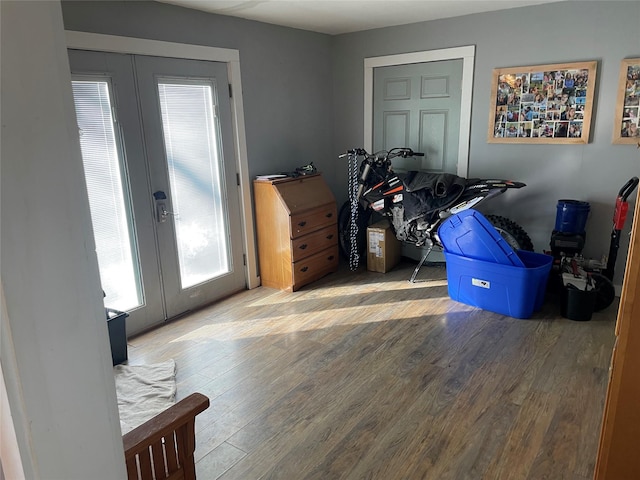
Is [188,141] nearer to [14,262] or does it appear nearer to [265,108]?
[265,108]

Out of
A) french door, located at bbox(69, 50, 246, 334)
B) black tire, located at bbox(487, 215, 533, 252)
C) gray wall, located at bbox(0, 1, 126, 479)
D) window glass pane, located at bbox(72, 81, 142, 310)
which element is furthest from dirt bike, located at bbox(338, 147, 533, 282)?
gray wall, located at bbox(0, 1, 126, 479)

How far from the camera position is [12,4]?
549 millimetres

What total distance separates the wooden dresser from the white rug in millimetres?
1417

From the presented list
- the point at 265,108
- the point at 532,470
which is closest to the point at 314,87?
the point at 265,108

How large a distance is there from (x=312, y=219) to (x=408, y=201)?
87cm

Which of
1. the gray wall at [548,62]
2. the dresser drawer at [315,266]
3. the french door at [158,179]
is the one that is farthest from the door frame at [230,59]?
the gray wall at [548,62]

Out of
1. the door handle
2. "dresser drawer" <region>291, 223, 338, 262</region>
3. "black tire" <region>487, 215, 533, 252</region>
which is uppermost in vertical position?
the door handle

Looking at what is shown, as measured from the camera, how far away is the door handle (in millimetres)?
3387

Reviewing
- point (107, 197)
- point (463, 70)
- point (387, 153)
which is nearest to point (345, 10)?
point (463, 70)

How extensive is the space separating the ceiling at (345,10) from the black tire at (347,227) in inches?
69.1

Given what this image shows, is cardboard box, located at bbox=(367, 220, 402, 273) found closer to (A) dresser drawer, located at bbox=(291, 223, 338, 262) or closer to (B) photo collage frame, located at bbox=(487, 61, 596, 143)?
(A) dresser drawer, located at bbox=(291, 223, 338, 262)

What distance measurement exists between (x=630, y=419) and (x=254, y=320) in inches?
104

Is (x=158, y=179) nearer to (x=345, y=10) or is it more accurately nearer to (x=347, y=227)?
(x=345, y=10)

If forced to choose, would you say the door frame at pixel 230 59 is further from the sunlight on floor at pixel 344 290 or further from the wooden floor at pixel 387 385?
the wooden floor at pixel 387 385
